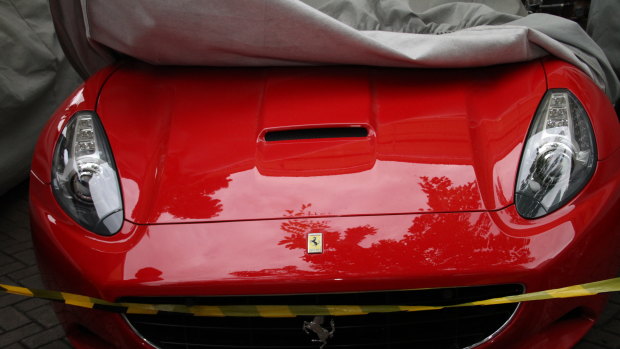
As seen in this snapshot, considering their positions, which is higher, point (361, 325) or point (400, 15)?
point (400, 15)

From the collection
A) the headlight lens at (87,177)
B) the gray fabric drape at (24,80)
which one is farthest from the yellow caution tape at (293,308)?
the gray fabric drape at (24,80)

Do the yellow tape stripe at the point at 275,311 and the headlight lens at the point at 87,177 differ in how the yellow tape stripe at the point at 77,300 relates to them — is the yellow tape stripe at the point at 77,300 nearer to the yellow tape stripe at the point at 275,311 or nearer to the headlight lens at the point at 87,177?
the headlight lens at the point at 87,177

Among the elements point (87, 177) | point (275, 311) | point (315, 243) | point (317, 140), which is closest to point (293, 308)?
point (275, 311)

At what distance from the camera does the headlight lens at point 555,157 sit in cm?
213

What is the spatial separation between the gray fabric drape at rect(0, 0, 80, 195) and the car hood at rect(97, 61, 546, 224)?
183 centimetres

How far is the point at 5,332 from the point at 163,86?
4.23ft

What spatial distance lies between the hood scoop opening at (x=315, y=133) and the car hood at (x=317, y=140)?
10 mm

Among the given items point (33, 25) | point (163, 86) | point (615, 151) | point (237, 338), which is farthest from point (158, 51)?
point (33, 25)

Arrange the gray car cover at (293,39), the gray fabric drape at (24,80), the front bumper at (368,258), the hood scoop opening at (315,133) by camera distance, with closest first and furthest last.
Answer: the front bumper at (368,258)
the hood scoop opening at (315,133)
the gray car cover at (293,39)
the gray fabric drape at (24,80)

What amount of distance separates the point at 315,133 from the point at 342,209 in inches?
15.1

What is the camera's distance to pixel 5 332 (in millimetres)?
3053

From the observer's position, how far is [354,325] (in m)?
2.05

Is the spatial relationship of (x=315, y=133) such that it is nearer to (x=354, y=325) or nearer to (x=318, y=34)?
(x=318, y=34)

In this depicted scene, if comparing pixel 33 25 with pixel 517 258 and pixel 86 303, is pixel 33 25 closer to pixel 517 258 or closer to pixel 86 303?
pixel 86 303
